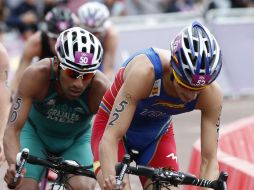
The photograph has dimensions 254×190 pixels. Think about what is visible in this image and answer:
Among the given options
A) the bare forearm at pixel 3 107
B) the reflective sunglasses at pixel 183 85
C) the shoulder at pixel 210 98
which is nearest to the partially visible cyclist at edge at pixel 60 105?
the bare forearm at pixel 3 107

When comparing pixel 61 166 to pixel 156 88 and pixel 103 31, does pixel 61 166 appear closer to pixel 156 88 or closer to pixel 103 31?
pixel 156 88

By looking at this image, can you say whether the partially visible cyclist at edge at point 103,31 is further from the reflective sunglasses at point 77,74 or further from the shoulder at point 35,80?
the reflective sunglasses at point 77,74

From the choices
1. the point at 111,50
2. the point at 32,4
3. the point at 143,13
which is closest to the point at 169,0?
the point at 143,13

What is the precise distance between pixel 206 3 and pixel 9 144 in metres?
12.4

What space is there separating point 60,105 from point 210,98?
169 cm

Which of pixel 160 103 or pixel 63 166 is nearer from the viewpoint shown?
pixel 160 103

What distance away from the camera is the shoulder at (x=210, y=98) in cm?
711

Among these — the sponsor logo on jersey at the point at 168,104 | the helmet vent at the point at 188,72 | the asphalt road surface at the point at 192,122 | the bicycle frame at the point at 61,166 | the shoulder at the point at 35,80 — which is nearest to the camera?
the helmet vent at the point at 188,72

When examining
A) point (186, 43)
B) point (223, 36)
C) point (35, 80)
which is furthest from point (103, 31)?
point (186, 43)

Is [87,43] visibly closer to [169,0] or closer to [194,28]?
[194,28]

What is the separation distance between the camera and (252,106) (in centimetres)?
1898

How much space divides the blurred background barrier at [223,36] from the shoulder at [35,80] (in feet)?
35.9

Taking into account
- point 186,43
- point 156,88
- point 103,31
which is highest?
point 186,43

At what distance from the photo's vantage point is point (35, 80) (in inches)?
318
